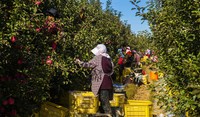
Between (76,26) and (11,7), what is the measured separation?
181 inches

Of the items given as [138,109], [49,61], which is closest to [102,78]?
[138,109]

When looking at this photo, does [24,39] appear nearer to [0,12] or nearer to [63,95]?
[0,12]

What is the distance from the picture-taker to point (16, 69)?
547 cm

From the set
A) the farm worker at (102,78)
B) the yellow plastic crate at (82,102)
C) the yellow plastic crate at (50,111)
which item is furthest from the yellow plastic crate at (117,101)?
the yellow plastic crate at (50,111)

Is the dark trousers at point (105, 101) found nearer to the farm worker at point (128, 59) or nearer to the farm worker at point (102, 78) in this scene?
the farm worker at point (102, 78)

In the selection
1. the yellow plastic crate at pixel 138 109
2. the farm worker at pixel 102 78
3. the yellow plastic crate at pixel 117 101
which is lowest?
the yellow plastic crate at pixel 138 109

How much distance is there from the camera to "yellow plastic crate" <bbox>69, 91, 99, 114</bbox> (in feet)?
25.6

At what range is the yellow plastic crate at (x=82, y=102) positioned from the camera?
307 inches

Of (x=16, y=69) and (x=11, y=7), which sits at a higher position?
(x=11, y=7)

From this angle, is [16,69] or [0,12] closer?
[0,12]

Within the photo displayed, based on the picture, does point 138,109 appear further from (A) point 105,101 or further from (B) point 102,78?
(B) point 102,78

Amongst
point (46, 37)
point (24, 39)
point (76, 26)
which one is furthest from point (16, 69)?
point (76, 26)

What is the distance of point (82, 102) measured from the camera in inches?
308

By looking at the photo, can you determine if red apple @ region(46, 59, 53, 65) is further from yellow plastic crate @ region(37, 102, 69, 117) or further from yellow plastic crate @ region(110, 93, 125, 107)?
yellow plastic crate @ region(110, 93, 125, 107)
